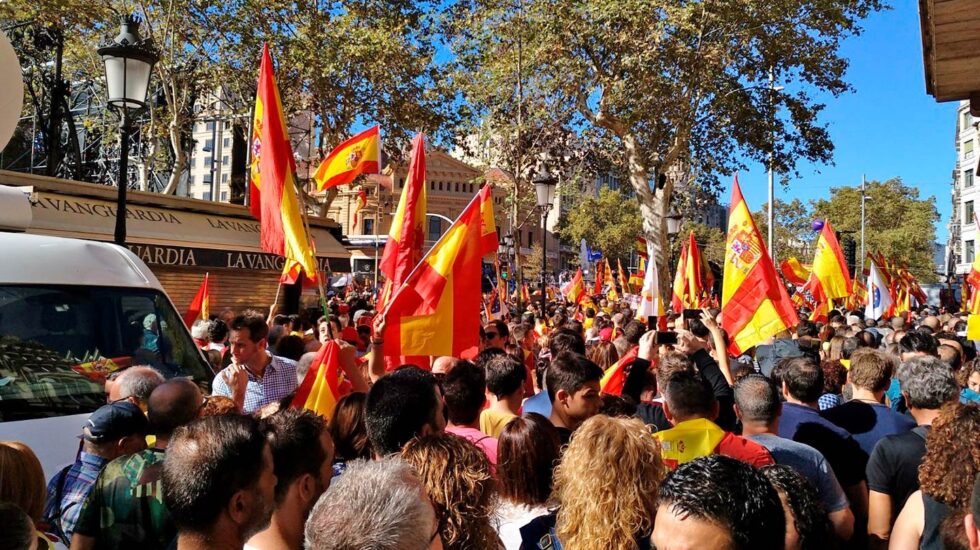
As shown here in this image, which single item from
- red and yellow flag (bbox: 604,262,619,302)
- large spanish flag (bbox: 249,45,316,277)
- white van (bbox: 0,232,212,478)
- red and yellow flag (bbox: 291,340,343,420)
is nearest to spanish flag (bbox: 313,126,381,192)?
large spanish flag (bbox: 249,45,316,277)

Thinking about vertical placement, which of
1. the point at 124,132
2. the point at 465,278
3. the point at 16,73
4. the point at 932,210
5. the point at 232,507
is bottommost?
the point at 232,507

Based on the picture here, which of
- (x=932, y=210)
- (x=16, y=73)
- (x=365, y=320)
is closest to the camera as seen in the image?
(x=16, y=73)

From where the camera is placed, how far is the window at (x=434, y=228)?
87.4 m

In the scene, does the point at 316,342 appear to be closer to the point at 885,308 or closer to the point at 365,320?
the point at 365,320

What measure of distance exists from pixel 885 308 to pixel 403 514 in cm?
1650

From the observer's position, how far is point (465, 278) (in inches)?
247

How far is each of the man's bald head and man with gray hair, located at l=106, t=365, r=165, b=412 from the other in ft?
2.07

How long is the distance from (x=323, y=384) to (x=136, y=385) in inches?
48.3

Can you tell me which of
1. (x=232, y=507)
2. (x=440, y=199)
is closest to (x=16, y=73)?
(x=232, y=507)

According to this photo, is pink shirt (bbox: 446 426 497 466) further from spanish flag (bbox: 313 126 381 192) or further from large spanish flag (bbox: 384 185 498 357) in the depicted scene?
spanish flag (bbox: 313 126 381 192)

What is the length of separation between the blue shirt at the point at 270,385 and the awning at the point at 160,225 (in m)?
7.83

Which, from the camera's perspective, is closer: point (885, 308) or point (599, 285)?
point (885, 308)

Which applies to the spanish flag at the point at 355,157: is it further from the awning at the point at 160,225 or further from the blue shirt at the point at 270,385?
the awning at the point at 160,225

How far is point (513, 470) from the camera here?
3268 millimetres
